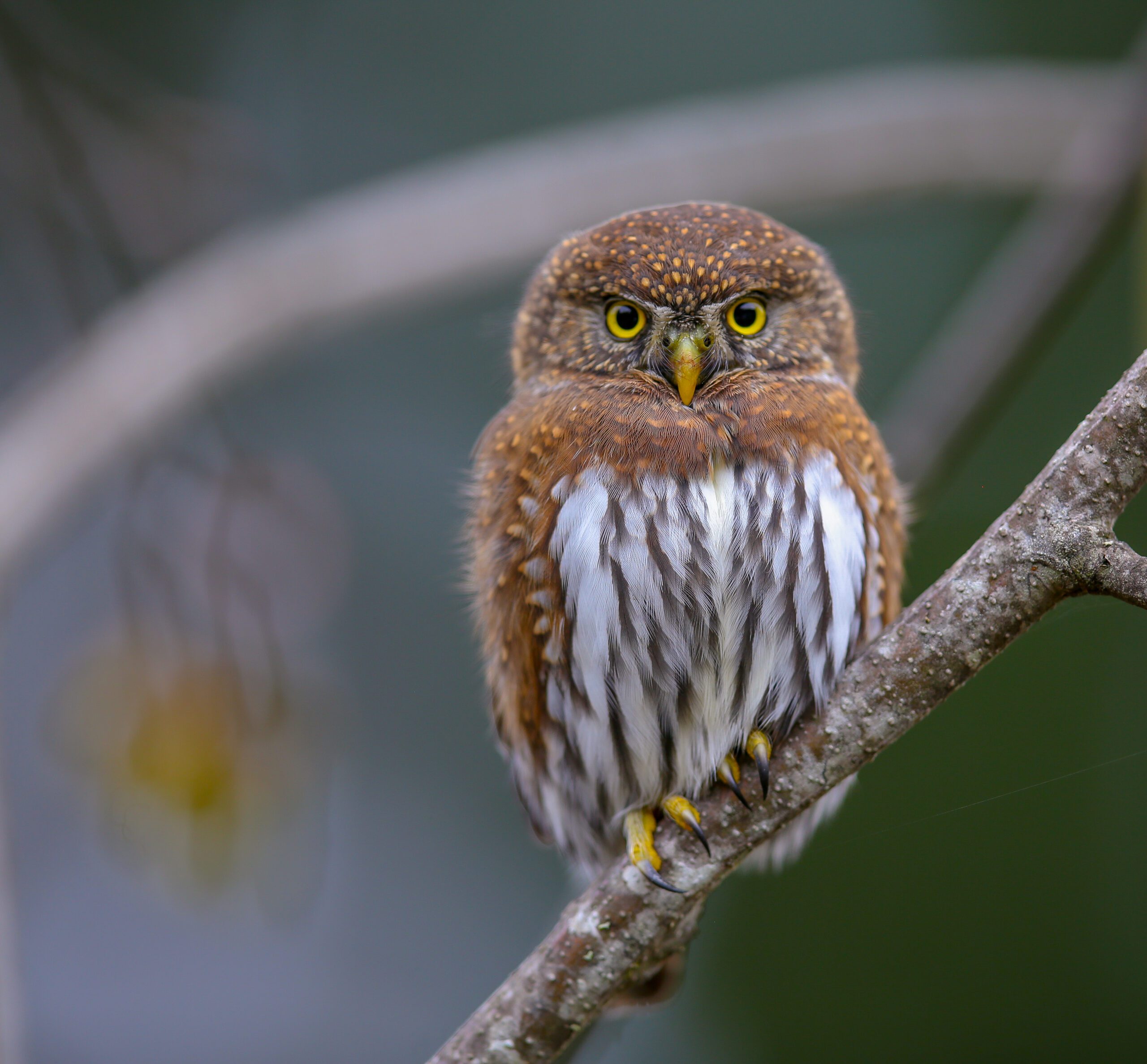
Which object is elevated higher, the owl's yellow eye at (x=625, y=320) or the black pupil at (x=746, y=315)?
the owl's yellow eye at (x=625, y=320)

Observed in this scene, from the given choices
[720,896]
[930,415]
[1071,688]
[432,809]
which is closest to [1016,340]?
[930,415]

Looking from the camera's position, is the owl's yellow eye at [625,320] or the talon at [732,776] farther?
the owl's yellow eye at [625,320]

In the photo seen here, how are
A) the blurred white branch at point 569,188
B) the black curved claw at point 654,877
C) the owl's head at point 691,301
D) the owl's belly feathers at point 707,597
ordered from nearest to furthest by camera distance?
the black curved claw at point 654,877
the owl's belly feathers at point 707,597
the owl's head at point 691,301
the blurred white branch at point 569,188

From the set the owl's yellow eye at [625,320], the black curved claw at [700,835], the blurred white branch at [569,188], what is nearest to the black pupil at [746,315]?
the owl's yellow eye at [625,320]

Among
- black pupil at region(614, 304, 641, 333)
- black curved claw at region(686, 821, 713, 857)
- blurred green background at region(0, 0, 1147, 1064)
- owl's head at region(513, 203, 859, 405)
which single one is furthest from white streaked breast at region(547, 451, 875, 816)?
blurred green background at region(0, 0, 1147, 1064)

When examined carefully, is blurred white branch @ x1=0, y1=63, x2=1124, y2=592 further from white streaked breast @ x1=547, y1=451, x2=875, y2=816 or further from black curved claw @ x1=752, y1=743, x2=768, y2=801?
black curved claw @ x1=752, y1=743, x2=768, y2=801

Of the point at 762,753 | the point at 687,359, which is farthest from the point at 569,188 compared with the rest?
the point at 762,753

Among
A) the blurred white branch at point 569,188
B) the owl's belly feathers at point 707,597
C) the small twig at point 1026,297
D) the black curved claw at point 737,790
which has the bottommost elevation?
the black curved claw at point 737,790

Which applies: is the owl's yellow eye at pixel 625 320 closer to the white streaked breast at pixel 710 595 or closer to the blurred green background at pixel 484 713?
the white streaked breast at pixel 710 595

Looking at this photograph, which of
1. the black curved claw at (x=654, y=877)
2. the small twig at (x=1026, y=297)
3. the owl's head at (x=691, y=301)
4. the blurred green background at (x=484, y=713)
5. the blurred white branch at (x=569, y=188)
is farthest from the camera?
the blurred white branch at (x=569, y=188)
